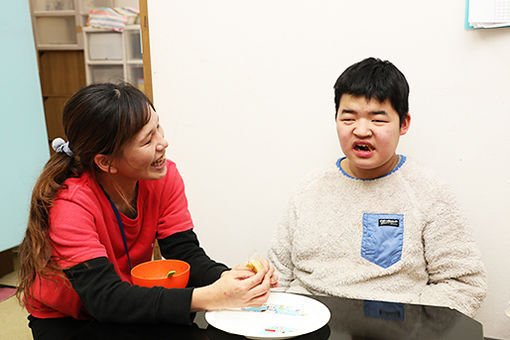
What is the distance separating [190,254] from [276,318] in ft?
1.38

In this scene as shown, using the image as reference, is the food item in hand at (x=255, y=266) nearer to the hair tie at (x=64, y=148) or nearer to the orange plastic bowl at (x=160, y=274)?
the orange plastic bowl at (x=160, y=274)

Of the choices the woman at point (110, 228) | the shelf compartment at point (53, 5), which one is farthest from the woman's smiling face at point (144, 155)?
the shelf compartment at point (53, 5)

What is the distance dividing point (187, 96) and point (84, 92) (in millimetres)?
815

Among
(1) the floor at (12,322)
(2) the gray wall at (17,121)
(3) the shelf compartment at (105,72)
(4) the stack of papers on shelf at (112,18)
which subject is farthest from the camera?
(3) the shelf compartment at (105,72)

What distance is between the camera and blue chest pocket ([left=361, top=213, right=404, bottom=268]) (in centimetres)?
131

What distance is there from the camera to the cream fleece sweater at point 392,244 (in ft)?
4.18

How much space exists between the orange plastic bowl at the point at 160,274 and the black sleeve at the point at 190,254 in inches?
6.5

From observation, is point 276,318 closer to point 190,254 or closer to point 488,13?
point 190,254

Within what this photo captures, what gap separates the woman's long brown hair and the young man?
58cm

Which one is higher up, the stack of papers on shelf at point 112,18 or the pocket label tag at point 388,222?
the stack of papers on shelf at point 112,18

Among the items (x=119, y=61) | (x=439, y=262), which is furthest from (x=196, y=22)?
(x=119, y=61)

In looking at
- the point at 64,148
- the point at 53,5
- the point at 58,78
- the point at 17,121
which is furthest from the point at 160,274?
the point at 53,5

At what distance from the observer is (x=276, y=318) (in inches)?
36.5

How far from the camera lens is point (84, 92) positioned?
1068mm
